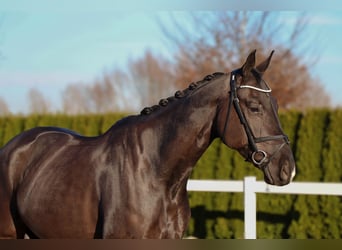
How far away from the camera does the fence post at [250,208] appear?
801 centimetres

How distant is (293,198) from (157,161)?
571cm

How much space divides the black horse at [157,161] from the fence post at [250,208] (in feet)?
12.2

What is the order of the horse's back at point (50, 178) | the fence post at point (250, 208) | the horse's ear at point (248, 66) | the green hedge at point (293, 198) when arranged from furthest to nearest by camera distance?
the green hedge at point (293, 198) → the fence post at point (250, 208) → the horse's back at point (50, 178) → the horse's ear at point (248, 66)

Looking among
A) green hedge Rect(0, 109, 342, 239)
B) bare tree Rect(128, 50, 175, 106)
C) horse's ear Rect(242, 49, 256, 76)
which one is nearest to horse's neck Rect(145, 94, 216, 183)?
horse's ear Rect(242, 49, 256, 76)

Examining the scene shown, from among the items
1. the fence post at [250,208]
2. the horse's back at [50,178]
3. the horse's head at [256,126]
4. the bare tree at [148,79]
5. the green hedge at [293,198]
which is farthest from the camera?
the bare tree at [148,79]

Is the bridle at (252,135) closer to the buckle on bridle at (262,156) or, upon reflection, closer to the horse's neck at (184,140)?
the buckle on bridle at (262,156)

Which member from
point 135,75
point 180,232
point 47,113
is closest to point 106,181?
point 180,232

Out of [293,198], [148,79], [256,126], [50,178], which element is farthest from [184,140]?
[148,79]

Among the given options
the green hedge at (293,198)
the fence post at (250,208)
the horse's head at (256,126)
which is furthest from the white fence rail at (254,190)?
the horse's head at (256,126)

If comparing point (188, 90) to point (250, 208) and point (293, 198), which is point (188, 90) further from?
point (293, 198)

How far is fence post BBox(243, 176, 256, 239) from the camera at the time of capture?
8008 millimetres

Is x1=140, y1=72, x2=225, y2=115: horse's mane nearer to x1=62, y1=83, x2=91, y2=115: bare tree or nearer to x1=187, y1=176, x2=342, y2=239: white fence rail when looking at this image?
x1=187, y1=176, x2=342, y2=239: white fence rail

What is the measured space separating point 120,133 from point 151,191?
545mm

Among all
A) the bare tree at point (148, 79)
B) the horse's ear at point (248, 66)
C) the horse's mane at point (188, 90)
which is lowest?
the horse's mane at point (188, 90)
